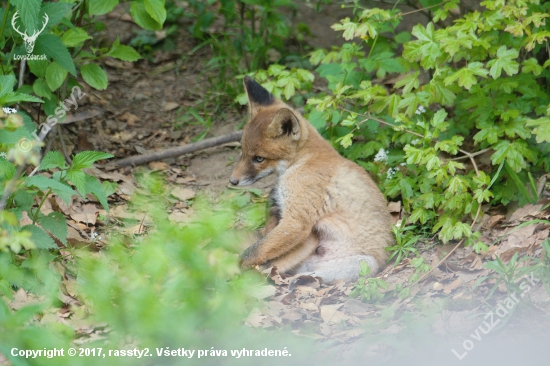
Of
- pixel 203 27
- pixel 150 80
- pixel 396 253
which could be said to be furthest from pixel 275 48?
pixel 396 253

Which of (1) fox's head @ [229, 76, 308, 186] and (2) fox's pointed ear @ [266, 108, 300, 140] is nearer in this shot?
(2) fox's pointed ear @ [266, 108, 300, 140]

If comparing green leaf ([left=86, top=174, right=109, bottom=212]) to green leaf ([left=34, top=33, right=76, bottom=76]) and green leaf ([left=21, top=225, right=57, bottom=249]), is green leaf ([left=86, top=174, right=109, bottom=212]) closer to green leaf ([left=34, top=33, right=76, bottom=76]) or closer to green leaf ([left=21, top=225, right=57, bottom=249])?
green leaf ([left=21, top=225, right=57, bottom=249])

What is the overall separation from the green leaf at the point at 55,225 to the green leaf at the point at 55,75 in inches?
65.0

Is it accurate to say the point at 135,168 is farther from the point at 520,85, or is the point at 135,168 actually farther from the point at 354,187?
the point at 520,85

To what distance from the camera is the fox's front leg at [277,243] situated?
20.9 ft

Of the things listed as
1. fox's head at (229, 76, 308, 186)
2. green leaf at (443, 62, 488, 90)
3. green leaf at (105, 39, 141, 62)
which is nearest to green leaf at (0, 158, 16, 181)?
fox's head at (229, 76, 308, 186)

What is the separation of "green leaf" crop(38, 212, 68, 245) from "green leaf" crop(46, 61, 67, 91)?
5.42 ft

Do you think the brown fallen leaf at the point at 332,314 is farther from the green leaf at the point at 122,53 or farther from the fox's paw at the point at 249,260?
the green leaf at the point at 122,53

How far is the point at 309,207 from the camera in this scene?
6504mm

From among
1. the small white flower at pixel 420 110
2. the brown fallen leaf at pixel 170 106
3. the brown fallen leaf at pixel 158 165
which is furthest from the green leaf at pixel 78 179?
the brown fallen leaf at pixel 170 106

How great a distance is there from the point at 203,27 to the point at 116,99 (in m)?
1.94

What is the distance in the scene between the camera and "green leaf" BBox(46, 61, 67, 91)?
21.8 feet

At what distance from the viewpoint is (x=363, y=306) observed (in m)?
5.73

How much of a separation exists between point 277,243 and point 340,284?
758 mm
